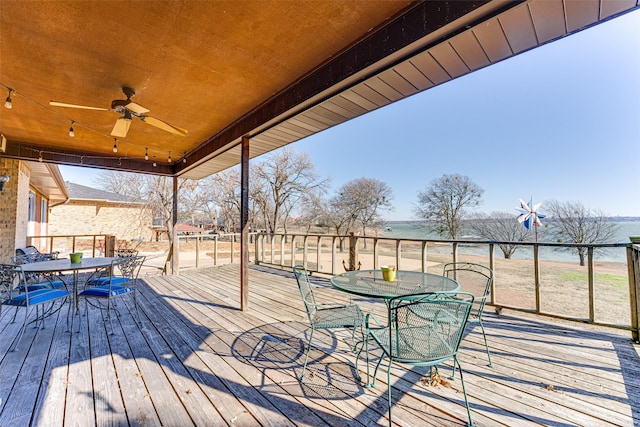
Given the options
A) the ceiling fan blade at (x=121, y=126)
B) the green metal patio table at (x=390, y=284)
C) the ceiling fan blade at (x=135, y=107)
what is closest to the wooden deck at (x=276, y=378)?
the green metal patio table at (x=390, y=284)

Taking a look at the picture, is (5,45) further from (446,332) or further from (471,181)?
(471,181)

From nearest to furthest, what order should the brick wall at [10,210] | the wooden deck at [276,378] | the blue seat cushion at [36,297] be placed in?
the wooden deck at [276,378] < the blue seat cushion at [36,297] < the brick wall at [10,210]

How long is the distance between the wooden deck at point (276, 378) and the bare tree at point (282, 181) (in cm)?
1525

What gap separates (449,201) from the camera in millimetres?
16375

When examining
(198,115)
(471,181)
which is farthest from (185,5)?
(471,181)

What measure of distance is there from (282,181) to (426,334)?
17.0 m

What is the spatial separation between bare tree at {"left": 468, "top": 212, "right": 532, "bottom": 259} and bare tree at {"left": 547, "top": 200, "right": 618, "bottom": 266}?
6.25ft

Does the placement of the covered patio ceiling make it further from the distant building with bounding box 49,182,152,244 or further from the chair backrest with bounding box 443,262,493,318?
the distant building with bounding box 49,182,152,244

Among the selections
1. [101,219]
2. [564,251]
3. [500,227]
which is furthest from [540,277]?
[101,219]

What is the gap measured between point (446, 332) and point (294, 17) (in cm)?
253

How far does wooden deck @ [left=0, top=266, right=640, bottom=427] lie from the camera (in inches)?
65.3

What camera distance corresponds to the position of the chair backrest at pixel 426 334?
61.6 inches

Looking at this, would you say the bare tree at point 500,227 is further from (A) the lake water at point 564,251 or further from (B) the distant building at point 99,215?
(B) the distant building at point 99,215

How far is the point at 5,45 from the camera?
7.36 ft
